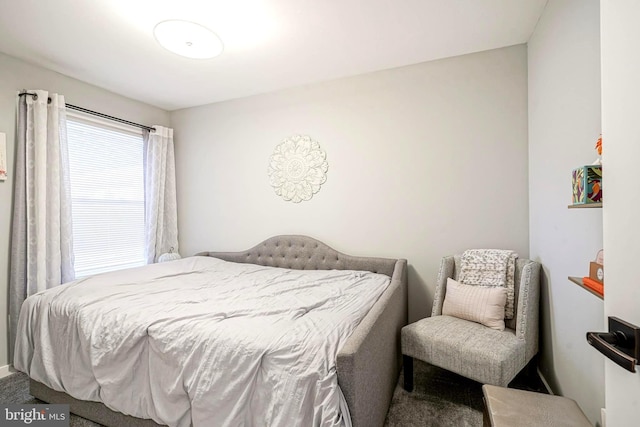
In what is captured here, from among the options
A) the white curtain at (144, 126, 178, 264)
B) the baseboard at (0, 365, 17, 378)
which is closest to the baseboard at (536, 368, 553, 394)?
the white curtain at (144, 126, 178, 264)

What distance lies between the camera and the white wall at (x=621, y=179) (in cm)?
59

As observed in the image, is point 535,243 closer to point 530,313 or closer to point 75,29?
point 530,313

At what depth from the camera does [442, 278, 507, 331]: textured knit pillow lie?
1893 mm

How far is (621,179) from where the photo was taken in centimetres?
63

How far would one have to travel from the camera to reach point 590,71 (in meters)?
1.23

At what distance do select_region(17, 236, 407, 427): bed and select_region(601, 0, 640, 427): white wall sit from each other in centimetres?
72

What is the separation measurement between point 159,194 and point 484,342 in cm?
350

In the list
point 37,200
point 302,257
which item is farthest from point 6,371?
point 302,257

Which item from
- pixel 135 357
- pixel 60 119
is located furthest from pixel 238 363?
pixel 60 119

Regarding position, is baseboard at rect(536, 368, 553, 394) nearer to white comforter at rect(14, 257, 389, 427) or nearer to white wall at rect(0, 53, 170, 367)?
white comforter at rect(14, 257, 389, 427)

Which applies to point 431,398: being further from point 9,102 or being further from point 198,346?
point 9,102

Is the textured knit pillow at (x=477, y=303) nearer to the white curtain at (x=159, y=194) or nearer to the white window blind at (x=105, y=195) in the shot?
the white curtain at (x=159, y=194)

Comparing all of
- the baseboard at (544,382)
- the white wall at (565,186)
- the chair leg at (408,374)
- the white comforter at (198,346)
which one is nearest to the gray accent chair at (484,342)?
the chair leg at (408,374)

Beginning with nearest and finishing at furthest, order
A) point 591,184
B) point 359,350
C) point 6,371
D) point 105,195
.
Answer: point 591,184 → point 359,350 → point 6,371 → point 105,195
